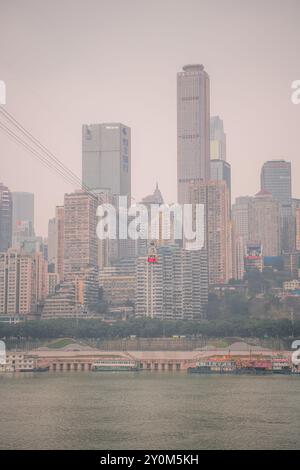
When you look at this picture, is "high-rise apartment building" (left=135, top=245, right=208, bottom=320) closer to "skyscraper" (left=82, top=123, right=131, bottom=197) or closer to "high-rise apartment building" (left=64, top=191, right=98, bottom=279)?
"high-rise apartment building" (left=64, top=191, right=98, bottom=279)

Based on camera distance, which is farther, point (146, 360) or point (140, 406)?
point (146, 360)

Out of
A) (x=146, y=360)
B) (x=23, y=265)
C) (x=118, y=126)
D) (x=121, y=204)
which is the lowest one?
(x=146, y=360)

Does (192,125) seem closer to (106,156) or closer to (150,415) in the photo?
(106,156)

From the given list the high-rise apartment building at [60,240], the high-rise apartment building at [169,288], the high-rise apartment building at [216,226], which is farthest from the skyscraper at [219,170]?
the high-rise apartment building at [169,288]

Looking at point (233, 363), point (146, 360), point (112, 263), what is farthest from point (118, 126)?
point (233, 363)

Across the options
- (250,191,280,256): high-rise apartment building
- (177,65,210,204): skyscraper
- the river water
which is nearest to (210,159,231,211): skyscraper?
(177,65,210,204): skyscraper
